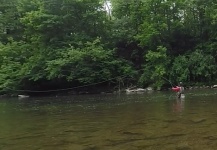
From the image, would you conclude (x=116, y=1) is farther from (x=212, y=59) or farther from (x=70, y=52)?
(x=212, y=59)

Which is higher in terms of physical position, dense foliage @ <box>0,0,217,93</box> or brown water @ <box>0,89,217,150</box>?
dense foliage @ <box>0,0,217,93</box>

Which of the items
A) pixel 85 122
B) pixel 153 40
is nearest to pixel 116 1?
pixel 153 40

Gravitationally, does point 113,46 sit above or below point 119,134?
above

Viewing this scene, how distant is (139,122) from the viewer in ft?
42.7

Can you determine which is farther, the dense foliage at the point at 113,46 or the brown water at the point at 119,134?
the dense foliage at the point at 113,46

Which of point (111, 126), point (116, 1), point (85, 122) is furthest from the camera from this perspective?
point (116, 1)

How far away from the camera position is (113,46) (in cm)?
4247

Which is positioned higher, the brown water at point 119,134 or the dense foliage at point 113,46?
the dense foliage at point 113,46

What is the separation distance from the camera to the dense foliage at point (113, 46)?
3781 cm

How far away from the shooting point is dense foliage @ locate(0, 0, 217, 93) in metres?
37.8

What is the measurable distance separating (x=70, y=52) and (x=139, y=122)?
83.0 feet

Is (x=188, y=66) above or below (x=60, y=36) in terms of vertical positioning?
below

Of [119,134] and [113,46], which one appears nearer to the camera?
[119,134]

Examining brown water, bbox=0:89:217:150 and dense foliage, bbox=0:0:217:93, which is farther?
dense foliage, bbox=0:0:217:93
